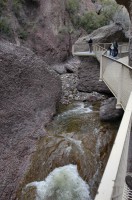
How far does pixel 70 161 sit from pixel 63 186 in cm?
118

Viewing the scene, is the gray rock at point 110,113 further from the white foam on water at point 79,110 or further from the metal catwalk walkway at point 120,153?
the metal catwalk walkway at point 120,153

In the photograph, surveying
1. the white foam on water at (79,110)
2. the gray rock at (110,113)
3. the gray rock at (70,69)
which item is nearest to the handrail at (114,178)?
the gray rock at (110,113)

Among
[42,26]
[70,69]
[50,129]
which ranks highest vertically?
[42,26]

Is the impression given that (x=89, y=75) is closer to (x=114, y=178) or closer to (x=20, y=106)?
(x=20, y=106)

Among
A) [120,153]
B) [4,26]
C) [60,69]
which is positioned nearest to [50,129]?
[120,153]

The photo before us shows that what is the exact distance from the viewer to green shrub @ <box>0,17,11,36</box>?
2023 cm

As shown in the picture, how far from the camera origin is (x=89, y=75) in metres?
16.5

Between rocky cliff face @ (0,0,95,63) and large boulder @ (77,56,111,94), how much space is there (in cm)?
807

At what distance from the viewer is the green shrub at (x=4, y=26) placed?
66.4ft

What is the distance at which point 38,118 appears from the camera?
1109 centimetres

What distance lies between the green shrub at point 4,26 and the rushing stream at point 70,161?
12.7 m

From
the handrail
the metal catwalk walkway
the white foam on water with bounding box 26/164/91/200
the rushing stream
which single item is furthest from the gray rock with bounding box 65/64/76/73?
the handrail

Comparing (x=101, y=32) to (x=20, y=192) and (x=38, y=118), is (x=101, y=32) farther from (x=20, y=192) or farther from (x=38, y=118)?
(x=20, y=192)

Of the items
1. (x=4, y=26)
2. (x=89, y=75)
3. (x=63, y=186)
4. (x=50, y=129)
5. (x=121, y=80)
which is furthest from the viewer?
(x=4, y=26)
